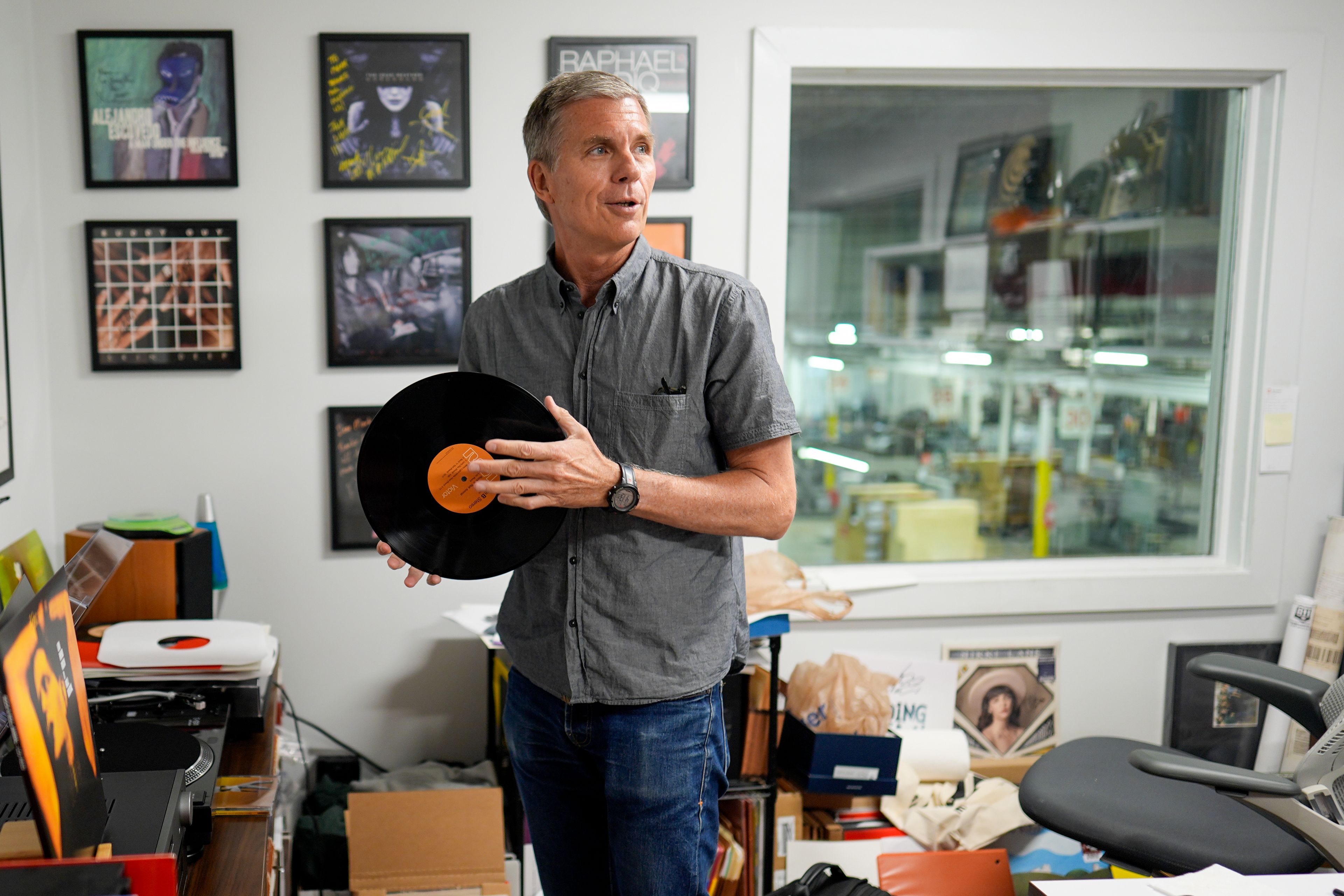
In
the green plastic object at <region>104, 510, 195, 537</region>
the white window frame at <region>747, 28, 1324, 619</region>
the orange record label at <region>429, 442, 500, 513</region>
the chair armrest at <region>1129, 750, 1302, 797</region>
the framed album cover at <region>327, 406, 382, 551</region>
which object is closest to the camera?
the orange record label at <region>429, 442, 500, 513</region>

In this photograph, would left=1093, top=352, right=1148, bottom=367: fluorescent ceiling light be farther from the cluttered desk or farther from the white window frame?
the cluttered desk

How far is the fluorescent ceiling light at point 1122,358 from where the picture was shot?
9.42 ft

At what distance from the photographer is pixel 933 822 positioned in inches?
87.6

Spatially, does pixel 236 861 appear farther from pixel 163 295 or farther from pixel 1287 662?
pixel 1287 662

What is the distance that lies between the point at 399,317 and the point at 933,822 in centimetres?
172

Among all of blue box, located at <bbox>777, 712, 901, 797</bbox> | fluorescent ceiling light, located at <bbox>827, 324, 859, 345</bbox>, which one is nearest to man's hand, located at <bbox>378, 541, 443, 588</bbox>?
blue box, located at <bbox>777, 712, 901, 797</bbox>

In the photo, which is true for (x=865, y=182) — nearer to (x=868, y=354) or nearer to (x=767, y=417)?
(x=868, y=354)

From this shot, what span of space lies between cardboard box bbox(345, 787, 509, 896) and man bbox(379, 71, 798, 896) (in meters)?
0.78

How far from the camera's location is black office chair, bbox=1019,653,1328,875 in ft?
5.17

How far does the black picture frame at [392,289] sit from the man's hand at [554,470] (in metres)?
1.23

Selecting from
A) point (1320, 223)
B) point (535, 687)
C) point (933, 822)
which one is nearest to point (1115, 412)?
point (1320, 223)

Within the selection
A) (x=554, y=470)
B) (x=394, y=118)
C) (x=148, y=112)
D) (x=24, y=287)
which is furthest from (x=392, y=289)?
(x=554, y=470)

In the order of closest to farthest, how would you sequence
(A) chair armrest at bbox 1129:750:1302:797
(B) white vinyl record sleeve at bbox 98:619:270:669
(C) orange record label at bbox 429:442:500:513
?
(C) orange record label at bbox 429:442:500:513, (A) chair armrest at bbox 1129:750:1302:797, (B) white vinyl record sleeve at bbox 98:619:270:669

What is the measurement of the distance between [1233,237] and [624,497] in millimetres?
2359
